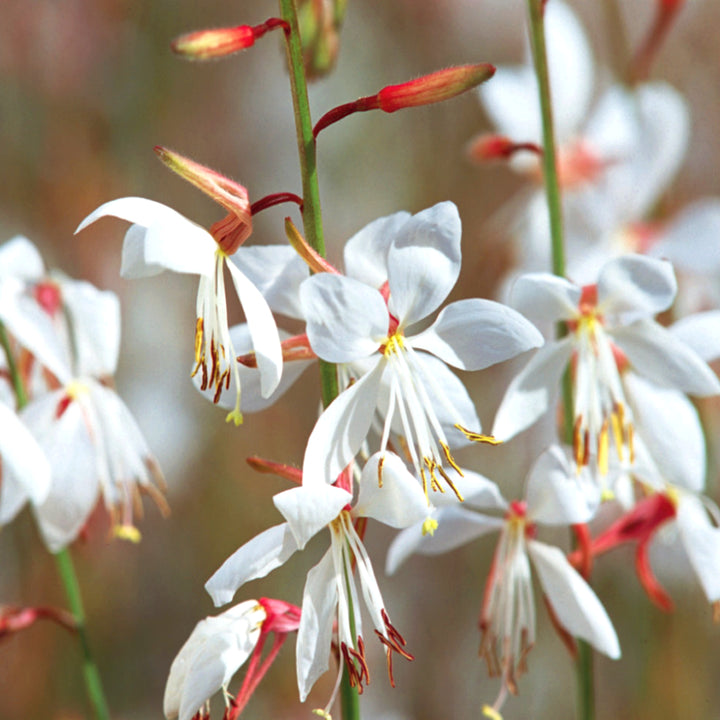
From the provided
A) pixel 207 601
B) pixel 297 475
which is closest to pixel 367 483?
pixel 297 475

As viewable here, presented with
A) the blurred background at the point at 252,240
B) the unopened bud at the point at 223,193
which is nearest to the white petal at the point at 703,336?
the unopened bud at the point at 223,193

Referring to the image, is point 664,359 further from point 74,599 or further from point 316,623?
point 74,599

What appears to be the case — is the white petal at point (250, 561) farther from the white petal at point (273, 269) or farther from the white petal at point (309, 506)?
the white petal at point (273, 269)

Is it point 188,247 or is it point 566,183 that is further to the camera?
point 566,183

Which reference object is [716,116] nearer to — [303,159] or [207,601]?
[207,601]

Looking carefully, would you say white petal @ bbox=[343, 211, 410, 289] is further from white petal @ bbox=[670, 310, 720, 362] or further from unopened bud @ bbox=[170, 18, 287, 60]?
white petal @ bbox=[670, 310, 720, 362]

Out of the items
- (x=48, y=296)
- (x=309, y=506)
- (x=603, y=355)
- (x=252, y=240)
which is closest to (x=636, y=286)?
(x=603, y=355)
